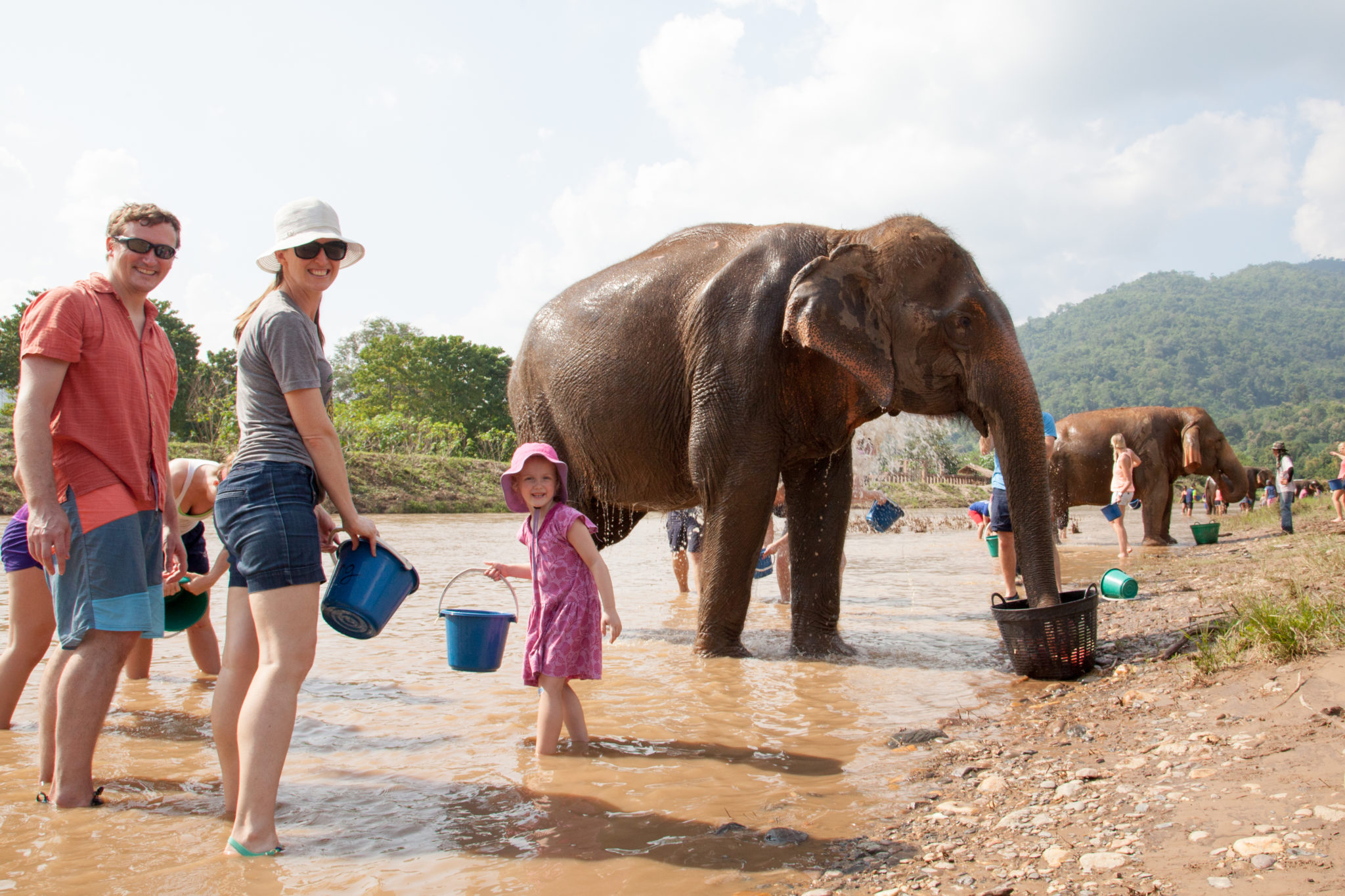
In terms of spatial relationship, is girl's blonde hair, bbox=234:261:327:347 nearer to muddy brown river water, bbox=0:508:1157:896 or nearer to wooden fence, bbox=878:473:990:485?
muddy brown river water, bbox=0:508:1157:896

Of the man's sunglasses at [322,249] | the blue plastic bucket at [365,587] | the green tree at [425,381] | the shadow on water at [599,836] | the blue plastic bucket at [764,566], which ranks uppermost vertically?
the green tree at [425,381]

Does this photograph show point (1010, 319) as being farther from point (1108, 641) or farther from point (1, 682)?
point (1, 682)

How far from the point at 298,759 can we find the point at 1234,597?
6.05 m

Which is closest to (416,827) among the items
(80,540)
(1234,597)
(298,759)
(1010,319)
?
(298,759)

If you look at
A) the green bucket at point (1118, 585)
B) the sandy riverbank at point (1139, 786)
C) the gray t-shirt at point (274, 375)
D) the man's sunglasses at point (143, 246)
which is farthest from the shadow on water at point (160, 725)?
the green bucket at point (1118, 585)

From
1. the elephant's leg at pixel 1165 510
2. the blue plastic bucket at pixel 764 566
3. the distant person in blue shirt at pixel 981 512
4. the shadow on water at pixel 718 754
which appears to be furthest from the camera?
→ the elephant's leg at pixel 1165 510

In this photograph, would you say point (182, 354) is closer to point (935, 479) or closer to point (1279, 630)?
point (935, 479)

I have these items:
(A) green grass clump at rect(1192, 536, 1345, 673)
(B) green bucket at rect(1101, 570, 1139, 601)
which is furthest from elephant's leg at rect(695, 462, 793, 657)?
(B) green bucket at rect(1101, 570, 1139, 601)

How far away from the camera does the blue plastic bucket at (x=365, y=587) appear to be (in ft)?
10.5

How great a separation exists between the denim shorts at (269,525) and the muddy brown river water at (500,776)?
2.88 ft

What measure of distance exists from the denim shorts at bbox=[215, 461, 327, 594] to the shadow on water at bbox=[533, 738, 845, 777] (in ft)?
5.38

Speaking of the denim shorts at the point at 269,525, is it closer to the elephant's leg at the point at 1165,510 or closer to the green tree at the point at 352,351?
the elephant's leg at the point at 1165,510

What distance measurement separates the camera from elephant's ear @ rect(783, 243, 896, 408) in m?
5.47

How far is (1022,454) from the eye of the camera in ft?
17.8
